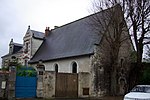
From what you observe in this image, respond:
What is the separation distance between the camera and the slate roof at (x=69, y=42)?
97.8 ft

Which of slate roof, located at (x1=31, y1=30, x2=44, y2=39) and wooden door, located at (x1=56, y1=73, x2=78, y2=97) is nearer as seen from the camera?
wooden door, located at (x1=56, y1=73, x2=78, y2=97)

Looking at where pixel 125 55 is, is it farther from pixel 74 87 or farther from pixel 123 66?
pixel 74 87

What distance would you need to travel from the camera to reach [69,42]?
3369 cm

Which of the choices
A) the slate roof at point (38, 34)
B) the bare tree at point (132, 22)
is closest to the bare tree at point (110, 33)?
the bare tree at point (132, 22)

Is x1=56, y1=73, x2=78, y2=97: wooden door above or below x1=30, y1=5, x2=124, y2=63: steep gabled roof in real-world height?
below

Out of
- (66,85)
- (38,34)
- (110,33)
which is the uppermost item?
(38,34)

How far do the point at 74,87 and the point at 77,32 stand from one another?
10.0 m

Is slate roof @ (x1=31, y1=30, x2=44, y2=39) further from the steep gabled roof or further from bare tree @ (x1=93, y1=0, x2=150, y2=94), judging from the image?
bare tree @ (x1=93, y1=0, x2=150, y2=94)

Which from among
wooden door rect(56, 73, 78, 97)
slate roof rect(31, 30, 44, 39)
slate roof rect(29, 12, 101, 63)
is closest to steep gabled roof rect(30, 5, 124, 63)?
slate roof rect(29, 12, 101, 63)

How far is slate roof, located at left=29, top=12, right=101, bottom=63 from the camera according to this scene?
29797 millimetres

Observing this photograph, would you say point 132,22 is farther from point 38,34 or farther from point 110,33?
point 38,34

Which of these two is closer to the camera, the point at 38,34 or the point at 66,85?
the point at 66,85

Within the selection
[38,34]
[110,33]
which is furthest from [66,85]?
[38,34]

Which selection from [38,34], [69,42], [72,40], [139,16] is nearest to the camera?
[139,16]
